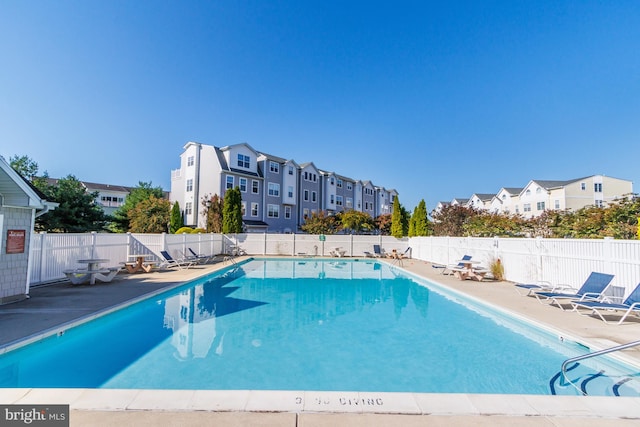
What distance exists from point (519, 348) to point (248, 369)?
16.7 feet

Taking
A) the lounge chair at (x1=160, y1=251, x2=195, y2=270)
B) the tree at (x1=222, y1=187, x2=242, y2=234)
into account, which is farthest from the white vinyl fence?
the tree at (x1=222, y1=187, x2=242, y2=234)

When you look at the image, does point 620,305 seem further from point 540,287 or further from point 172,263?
point 172,263

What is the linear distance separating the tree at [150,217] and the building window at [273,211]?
10.1 metres

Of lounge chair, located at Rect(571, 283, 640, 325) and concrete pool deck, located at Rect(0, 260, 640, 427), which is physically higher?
lounge chair, located at Rect(571, 283, 640, 325)

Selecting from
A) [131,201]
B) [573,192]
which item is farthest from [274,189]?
[573,192]

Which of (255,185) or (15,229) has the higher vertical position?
(255,185)

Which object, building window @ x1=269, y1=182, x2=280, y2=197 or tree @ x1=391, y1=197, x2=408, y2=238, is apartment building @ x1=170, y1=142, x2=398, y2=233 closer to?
building window @ x1=269, y1=182, x2=280, y2=197

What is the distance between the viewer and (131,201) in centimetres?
3812


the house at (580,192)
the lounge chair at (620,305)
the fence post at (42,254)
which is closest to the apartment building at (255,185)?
the fence post at (42,254)

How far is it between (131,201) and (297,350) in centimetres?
4008

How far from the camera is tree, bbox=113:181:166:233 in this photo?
108 feet

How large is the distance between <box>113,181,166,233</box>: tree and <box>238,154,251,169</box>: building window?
12.8m

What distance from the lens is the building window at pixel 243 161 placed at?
30.5 meters

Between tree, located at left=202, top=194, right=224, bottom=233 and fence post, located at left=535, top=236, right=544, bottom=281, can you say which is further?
tree, located at left=202, top=194, right=224, bottom=233
